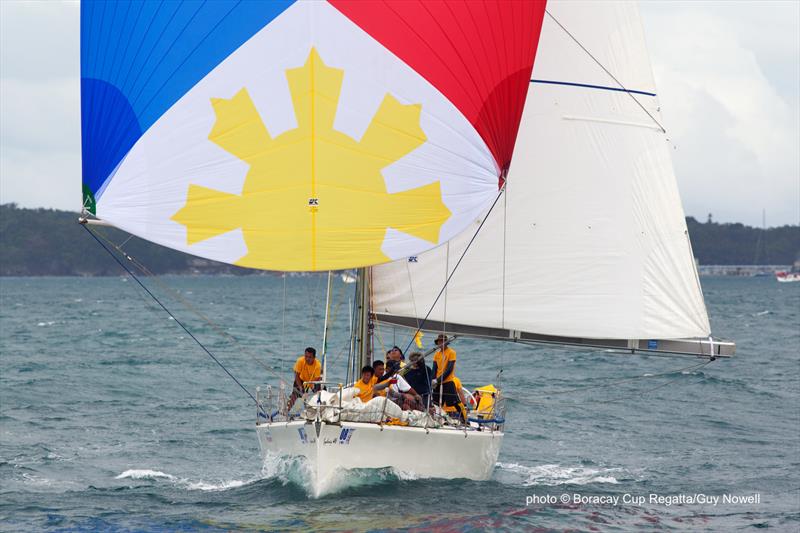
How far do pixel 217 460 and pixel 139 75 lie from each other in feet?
27.1

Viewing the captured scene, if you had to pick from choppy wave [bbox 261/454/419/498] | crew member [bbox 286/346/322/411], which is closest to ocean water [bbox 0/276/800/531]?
choppy wave [bbox 261/454/419/498]

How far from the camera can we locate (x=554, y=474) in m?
18.2

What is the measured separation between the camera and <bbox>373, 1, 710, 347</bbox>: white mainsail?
1698cm

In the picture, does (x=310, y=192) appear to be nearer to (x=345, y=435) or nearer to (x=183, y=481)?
(x=345, y=435)

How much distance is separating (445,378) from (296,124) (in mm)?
4804

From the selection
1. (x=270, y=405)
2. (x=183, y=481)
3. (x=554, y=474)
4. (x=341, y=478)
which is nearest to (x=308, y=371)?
(x=270, y=405)

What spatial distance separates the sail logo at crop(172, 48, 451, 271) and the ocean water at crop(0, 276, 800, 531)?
2.17m

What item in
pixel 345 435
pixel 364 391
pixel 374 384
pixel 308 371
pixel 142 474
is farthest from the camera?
pixel 142 474

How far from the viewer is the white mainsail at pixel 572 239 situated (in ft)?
55.7

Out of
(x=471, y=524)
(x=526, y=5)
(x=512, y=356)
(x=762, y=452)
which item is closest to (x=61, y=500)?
(x=471, y=524)

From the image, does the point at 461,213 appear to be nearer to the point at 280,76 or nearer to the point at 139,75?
the point at 280,76

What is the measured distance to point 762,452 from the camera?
2055cm

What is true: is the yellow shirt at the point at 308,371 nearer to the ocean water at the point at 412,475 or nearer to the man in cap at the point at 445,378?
the ocean water at the point at 412,475

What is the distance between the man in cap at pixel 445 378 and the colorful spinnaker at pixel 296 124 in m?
3.31
